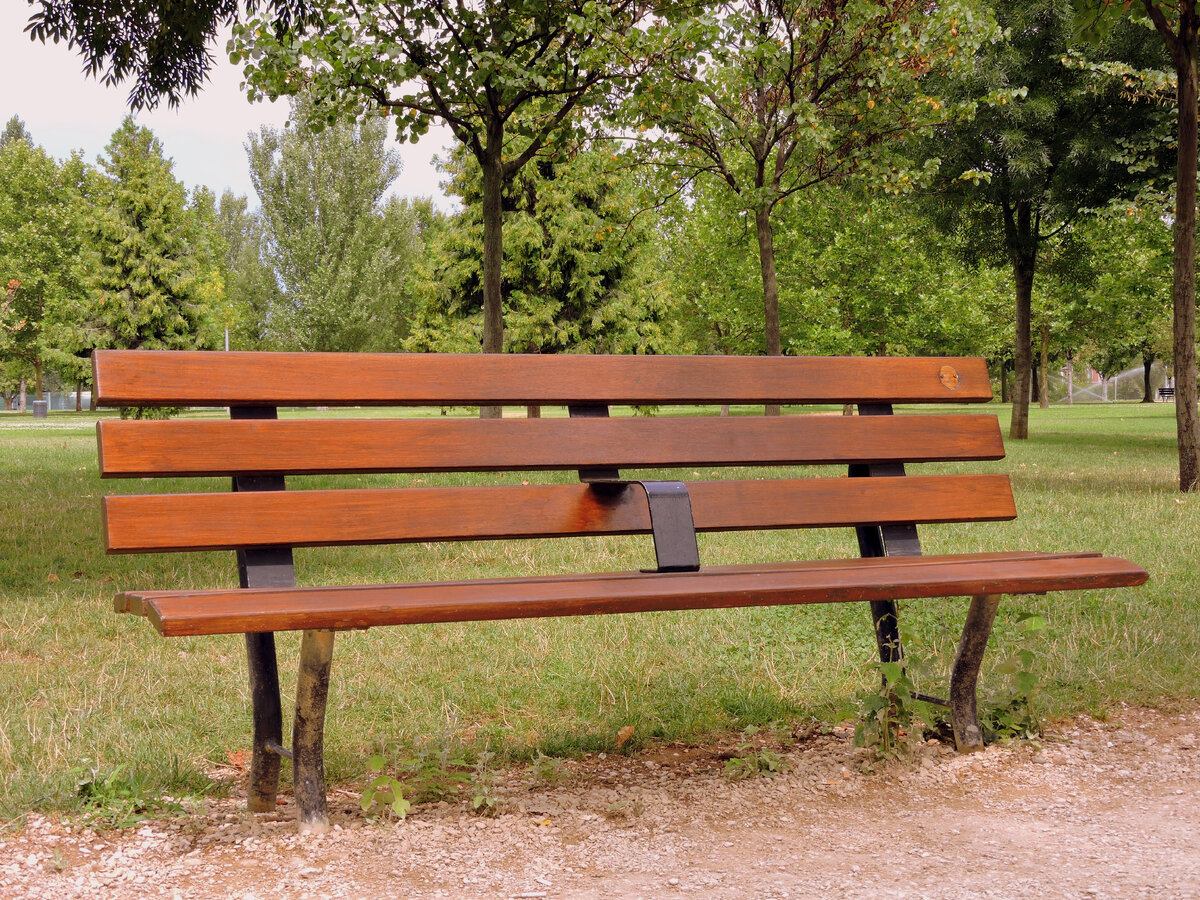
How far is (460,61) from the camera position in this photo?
9844 millimetres

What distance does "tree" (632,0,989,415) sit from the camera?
12.1m

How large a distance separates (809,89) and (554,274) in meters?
15.0

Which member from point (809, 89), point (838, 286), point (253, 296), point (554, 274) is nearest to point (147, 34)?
point (809, 89)

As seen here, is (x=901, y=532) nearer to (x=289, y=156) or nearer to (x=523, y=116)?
(x=523, y=116)

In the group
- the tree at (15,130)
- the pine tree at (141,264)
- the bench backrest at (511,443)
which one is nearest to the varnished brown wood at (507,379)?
the bench backrest at (511,443)

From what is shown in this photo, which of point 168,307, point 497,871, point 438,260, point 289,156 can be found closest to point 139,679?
point 497,871

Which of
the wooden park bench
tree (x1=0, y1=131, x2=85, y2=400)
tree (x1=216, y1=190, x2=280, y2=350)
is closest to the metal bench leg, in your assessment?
the wooden park bench

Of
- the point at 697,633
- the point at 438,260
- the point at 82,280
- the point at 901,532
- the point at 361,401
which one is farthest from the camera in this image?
the point at 82,280

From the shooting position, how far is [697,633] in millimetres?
4742

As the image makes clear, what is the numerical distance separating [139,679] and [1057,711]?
3.32 meters

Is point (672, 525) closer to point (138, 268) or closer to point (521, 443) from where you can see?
point (521, 443)

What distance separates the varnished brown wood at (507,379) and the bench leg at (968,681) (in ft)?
2.60

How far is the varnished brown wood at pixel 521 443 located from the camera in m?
2.69

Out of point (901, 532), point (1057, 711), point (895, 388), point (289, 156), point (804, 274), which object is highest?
point (289, 156)
